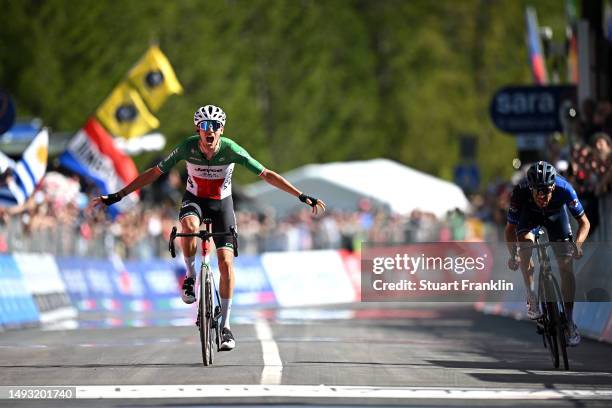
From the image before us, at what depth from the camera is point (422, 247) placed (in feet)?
57.9

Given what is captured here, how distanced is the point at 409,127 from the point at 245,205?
97.2ft

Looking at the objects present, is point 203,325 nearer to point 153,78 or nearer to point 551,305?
point 551,305

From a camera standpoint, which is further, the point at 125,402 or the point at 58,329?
the point at 58,329

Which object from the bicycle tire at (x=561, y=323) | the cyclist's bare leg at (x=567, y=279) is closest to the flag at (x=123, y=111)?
the cyclist's bare leg at (x=567, y=279)

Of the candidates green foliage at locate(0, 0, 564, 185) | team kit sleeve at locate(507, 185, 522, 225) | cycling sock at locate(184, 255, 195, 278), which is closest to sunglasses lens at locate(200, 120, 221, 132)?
cycling sock at locate(184, 255, 195, 278)

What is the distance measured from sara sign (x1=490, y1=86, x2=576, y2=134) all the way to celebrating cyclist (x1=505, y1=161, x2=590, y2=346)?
13801 millimetres

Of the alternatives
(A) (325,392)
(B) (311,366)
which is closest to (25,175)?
(B) (311,366)

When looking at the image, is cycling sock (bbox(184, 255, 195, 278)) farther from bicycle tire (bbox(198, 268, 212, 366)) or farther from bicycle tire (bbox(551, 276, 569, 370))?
bicycle tire (bbox(551, 276, 569, 370))

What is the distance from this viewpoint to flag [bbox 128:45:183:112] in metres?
36.9

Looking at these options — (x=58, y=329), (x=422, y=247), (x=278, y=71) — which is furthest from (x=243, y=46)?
(x=422, y=247)

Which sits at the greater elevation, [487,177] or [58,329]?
[487,177]

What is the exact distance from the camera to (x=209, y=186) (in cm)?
1564

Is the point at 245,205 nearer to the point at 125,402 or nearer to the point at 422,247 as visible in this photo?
the point at 422,247

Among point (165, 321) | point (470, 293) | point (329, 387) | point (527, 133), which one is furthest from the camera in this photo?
point (527, 133)
